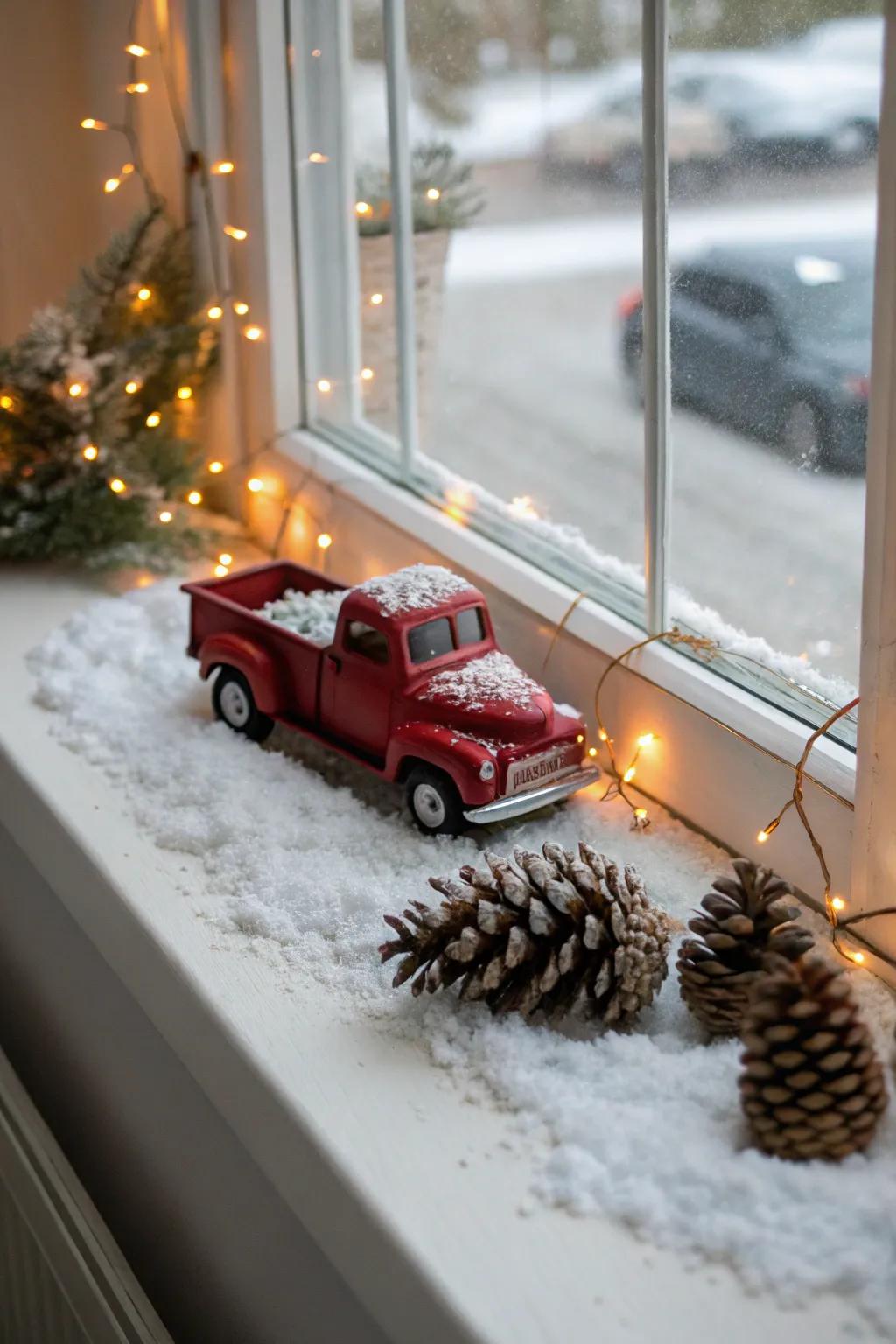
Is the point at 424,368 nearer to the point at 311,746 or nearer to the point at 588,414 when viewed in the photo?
the point at 588,414

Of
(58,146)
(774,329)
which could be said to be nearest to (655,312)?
(774,329)

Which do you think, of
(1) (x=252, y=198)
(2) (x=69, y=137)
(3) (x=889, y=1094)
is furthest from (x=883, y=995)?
(2) (x=69, y=137)

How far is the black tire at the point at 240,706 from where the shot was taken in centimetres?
128

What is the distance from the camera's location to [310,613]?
1.28 metres

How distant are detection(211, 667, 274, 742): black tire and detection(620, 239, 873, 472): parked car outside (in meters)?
0.46

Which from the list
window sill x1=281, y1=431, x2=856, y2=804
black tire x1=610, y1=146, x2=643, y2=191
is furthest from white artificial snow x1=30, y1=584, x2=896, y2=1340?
black tire x1=610, y1=146, x2=643, y2=191

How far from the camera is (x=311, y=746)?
1.29 m

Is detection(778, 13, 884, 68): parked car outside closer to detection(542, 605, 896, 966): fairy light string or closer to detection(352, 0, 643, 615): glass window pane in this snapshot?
detection(352, 0, 643, 615): glass window pane

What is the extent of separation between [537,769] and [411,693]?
0.39 ft

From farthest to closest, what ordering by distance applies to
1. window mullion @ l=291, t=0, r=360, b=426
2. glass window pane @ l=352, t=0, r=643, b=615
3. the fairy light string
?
window mullion @ l=291, t=0, r=360, b=426
glass window pane @ l=352, t=0, r=643, b=615
the fairy light string

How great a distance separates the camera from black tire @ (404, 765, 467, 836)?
110cm

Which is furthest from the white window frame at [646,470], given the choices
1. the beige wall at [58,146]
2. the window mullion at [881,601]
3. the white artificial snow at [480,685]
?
the beige wall at [58,146]

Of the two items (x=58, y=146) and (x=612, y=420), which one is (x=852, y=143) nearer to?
(x=612, y=420)

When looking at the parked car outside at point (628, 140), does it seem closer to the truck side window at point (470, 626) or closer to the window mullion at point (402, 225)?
the window mullion at point (402, 225)
